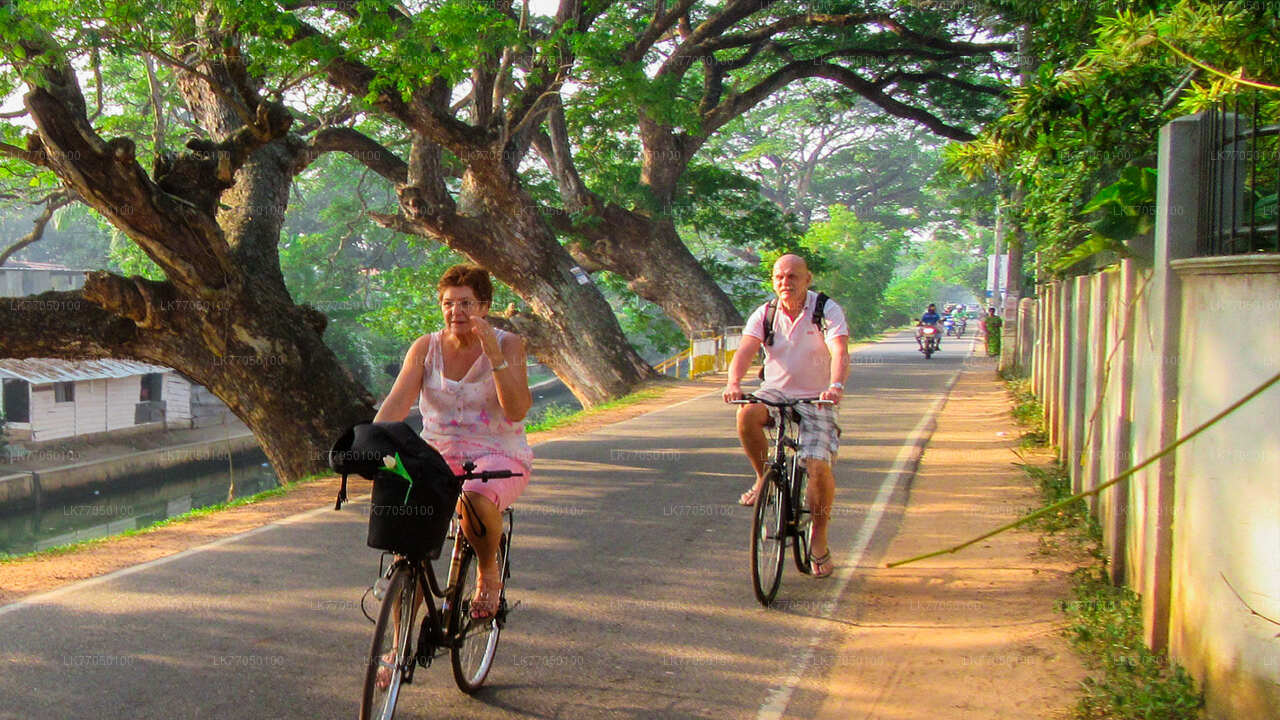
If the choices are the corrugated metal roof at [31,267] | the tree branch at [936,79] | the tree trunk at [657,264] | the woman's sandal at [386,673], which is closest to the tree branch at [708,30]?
the tree trunk at [657,264]

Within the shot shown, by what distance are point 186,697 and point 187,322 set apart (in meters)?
7.22

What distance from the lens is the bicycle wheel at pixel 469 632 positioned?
13.6 feet

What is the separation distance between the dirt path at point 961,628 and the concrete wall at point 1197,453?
1.67 ft

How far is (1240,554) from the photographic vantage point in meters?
3.88

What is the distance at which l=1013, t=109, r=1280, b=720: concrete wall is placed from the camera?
148 inches

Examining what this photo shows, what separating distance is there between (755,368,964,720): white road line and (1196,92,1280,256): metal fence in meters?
2.59

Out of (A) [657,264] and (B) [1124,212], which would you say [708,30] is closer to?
(A) [657,264]

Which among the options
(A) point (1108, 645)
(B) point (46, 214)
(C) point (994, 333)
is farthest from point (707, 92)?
(A) point (1108, 645)

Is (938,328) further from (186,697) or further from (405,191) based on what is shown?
(186,697)

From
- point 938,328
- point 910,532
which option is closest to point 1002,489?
point 910,532

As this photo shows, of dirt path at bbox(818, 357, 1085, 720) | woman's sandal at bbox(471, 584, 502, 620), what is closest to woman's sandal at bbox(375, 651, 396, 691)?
woman's sandal at bbox(471, 584, 502, 620)

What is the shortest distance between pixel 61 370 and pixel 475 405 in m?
29.2

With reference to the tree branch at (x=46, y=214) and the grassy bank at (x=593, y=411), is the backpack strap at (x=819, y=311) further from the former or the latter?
the tree branch at (x=46, y=214)

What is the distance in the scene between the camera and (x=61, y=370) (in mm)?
29188
